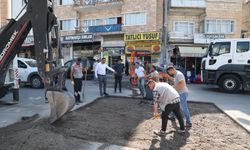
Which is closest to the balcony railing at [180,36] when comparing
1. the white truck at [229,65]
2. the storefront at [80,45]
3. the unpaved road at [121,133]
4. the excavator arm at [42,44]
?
the storefront at [80,45]

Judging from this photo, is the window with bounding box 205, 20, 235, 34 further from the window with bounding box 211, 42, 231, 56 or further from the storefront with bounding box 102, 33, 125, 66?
the window with bounding box 211, 42, 231, 56

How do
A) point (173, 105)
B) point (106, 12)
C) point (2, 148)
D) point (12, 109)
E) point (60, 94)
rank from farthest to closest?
1. point (106, 12)
2. point (12, 109)
3. point (60, 94)
4. point (173, 105)
5. point (2, 148)

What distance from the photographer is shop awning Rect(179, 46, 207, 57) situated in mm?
25031

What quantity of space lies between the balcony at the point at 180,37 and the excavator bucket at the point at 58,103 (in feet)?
70.2

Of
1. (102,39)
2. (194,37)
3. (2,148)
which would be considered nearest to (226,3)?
(194,37)

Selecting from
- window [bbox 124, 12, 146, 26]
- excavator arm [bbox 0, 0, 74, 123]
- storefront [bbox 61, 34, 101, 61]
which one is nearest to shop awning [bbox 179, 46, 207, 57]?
window [bbox 124, 12, 146, 26]

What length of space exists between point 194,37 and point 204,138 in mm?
21060

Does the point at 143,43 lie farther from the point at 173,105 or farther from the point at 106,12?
the point at 173,105

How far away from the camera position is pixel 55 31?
6680 mm

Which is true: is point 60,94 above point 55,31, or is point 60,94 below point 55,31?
below

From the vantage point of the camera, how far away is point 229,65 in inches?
554

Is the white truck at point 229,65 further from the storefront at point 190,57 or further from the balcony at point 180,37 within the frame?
the balcony at point 180,37

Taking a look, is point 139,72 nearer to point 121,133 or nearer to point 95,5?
point 121,133

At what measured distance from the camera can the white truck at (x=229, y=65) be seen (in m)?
13.9
